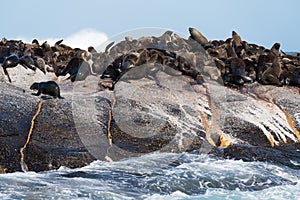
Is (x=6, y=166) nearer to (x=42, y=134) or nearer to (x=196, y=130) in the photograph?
(x=42, y=134)

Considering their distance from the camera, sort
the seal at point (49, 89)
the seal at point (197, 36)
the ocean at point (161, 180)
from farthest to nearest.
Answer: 1. the seal at point (197, 36)
2. the seal at point (49, 89)
3. the ocean at point (161, 180)

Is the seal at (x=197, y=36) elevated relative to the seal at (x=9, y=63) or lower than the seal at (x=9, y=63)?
elevated

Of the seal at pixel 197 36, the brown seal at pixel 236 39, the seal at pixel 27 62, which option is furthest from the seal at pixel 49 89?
the brown seal at pixel 236 39

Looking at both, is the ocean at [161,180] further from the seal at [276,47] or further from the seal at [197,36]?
the seal at [276,47]

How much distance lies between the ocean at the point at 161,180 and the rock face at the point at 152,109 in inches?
19.4

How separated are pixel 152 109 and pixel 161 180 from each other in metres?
3.50

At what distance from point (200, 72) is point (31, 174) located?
762cm

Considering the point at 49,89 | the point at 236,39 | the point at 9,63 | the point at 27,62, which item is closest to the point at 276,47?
the point at 236,39

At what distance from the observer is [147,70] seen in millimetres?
15188

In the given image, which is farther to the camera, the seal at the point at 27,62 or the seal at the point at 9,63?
the seal at the point at 27,62

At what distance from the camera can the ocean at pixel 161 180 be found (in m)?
→ 8.36

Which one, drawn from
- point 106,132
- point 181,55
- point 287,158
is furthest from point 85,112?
point 181,55

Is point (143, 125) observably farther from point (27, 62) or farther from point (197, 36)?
point (197, 36)

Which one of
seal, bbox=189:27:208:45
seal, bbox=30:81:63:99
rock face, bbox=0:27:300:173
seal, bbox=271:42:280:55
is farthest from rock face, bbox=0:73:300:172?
seal, bbox=271:42:280:55
